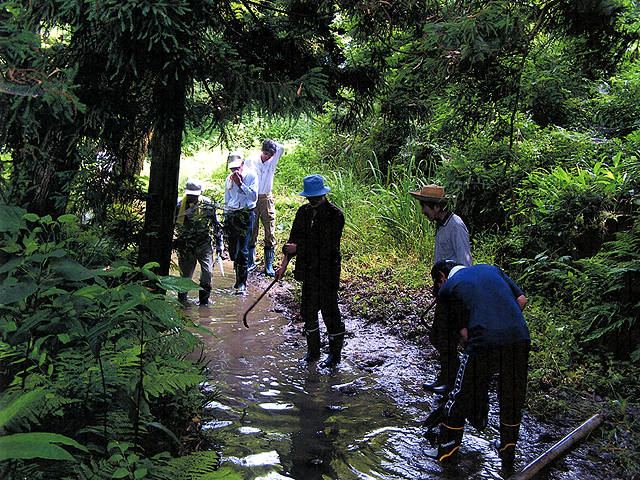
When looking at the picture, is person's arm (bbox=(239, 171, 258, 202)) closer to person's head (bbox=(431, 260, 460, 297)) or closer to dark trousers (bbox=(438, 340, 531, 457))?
person's head (bbox=(431, 260, 460, 297))

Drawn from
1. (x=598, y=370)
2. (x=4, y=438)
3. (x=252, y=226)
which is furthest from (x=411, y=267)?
(x=4, y=438)

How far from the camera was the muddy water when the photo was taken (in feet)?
13.8

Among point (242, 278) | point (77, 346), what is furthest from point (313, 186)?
point (242, 278)

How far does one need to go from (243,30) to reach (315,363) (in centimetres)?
405

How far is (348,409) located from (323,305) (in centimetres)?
154

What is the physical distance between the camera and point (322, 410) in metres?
5.30

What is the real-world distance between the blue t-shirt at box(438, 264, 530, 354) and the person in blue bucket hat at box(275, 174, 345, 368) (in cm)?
246

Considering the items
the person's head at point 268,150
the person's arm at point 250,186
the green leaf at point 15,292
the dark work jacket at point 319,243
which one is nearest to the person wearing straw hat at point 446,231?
the dark work jacket at point 319,243

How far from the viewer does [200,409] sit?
472cm

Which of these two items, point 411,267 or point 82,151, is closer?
point 82,151

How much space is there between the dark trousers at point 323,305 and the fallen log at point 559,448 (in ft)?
9.59

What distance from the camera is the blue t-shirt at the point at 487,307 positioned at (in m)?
3.89

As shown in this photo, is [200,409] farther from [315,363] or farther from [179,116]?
[179,116]

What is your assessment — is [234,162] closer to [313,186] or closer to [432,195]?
[313,186]
